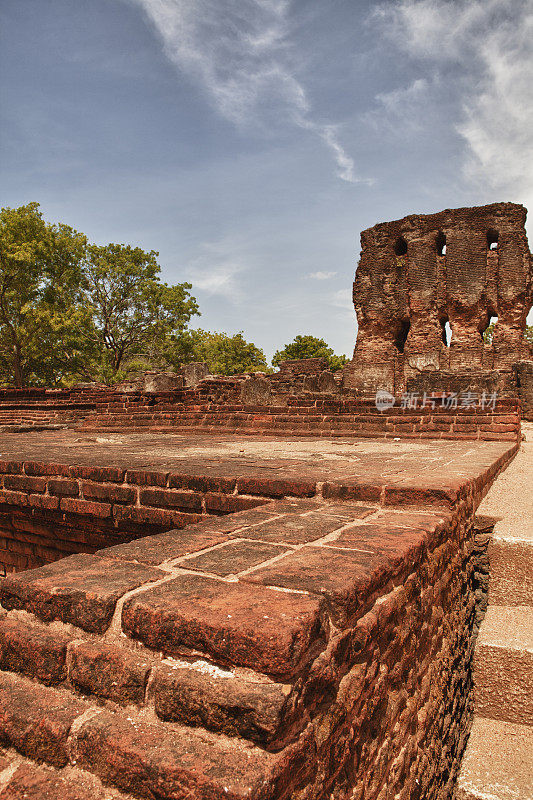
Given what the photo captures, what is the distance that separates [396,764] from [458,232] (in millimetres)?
25060

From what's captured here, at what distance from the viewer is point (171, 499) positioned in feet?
7.77

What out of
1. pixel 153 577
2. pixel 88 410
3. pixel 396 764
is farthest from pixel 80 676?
pixel 88 410

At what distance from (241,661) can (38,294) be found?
25830mm

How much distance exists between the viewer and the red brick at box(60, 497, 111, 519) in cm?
262

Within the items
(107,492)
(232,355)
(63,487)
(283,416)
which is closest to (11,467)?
(63,487)

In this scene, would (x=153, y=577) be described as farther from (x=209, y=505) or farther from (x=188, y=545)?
(x=209, y=505)

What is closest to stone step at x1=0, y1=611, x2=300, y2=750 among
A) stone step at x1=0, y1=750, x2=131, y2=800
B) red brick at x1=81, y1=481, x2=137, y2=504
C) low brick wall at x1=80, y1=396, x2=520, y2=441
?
stone step at x1=0, y1=750, x2=131, y2=800

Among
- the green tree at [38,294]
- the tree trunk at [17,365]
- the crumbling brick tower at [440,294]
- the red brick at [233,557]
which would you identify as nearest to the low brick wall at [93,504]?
the red brick at [233,557]

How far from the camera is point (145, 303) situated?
26125 mm

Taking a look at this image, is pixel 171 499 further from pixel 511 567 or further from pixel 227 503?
pixel 511 567

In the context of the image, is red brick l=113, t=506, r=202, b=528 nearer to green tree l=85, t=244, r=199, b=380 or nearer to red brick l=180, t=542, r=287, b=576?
red brick l=180, t=542, r=287, b=576

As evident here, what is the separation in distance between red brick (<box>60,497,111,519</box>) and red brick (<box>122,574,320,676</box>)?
1714mm

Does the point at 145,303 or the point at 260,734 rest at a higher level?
the point at 145,303

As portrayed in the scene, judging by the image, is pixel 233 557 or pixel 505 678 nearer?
pixel 233 557
